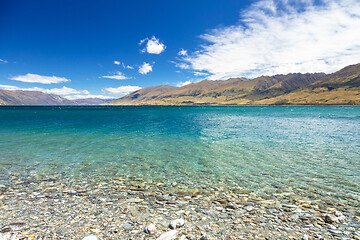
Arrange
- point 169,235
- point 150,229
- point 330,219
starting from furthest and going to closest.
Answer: point 330,219 → point 150,229 → point 169,235

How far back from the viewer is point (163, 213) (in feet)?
28.8

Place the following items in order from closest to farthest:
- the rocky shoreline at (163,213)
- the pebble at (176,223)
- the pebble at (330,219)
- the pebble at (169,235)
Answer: the pebble at (169,235), the rocky shoreline at (163,213), the pebble at (176,223), the pebble at (330,219)

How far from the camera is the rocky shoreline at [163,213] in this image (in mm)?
7066

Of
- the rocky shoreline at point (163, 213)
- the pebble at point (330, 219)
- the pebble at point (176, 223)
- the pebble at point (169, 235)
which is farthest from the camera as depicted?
the pebble at point (330, 219)

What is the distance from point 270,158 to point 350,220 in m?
11.3

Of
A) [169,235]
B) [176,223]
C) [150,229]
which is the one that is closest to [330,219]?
[176,223]

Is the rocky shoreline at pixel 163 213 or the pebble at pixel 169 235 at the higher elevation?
the pebble at pixel 169 235

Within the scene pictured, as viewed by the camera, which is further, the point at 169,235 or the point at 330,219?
the point at 330,219

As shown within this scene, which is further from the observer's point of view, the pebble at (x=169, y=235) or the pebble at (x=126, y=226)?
the pebble at (x=126, y=226)

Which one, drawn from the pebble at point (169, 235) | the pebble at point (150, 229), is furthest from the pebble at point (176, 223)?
the pebble at point (150, 229)

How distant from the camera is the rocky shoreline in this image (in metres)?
7.07

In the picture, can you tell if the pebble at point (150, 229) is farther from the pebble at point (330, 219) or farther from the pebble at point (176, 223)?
Result: the pebble at point (330, 219)

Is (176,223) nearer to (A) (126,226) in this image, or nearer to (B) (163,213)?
(B) (163,213)

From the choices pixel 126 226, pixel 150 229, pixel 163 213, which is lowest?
pixel 163 213
